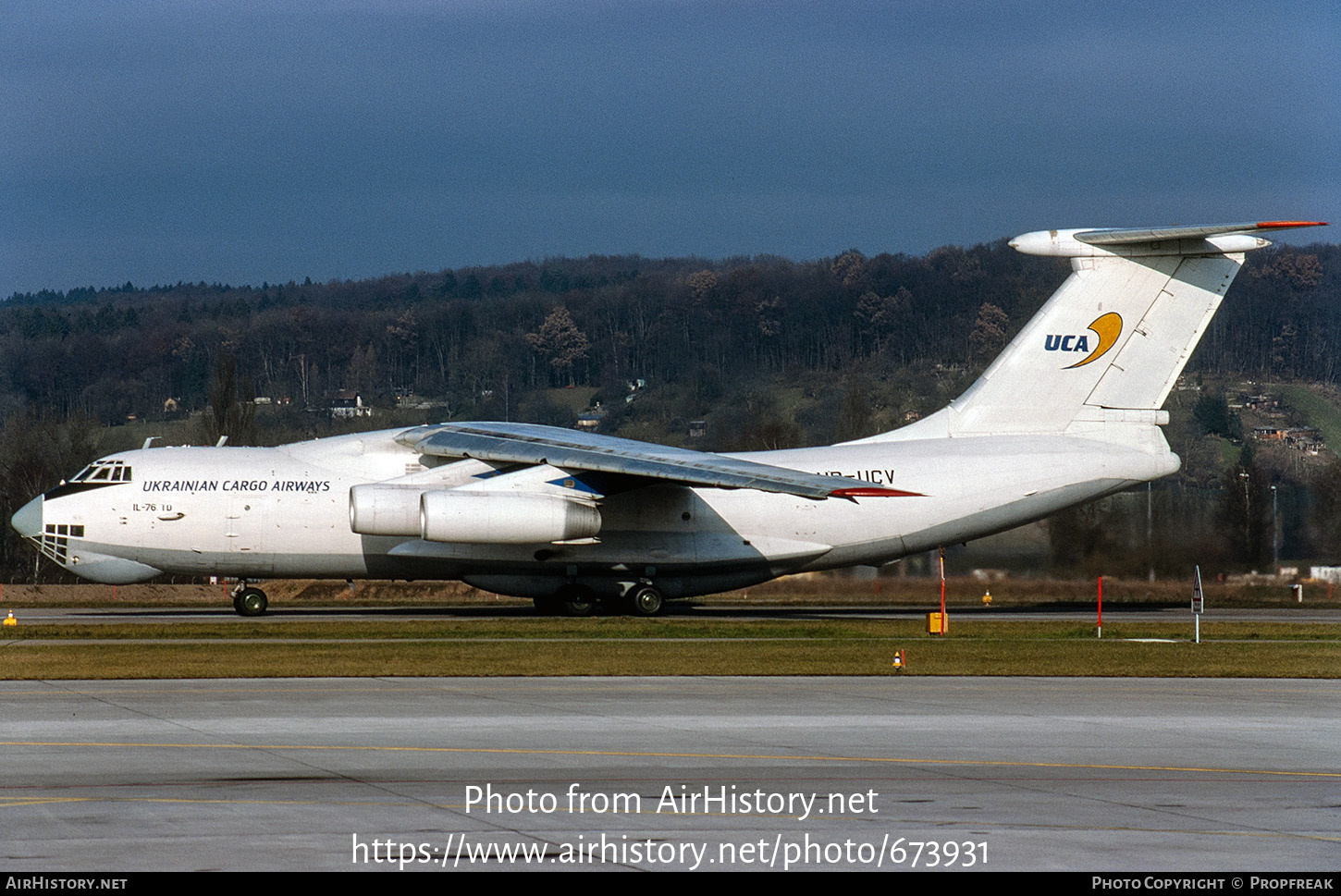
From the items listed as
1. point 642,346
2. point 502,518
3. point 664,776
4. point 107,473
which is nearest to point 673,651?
point 502,518

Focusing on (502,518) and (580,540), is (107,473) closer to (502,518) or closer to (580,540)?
(502,518)

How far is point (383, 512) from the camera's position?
26.8 m

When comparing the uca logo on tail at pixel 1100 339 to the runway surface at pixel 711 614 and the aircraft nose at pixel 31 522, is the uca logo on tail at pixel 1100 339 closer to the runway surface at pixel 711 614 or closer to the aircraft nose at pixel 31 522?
the runway surface at pixel 711 614

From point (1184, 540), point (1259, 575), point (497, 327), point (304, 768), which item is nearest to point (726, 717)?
point (304, 768)

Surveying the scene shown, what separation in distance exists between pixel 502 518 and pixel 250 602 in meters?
5.95

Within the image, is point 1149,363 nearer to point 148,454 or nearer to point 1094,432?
point 1094,432

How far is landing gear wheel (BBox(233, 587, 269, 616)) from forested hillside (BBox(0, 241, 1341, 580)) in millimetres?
38880

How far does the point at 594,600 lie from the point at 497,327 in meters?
76.2

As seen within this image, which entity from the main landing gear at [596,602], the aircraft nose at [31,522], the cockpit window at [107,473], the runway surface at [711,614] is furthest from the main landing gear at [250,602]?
the main landing gear at [596,602]

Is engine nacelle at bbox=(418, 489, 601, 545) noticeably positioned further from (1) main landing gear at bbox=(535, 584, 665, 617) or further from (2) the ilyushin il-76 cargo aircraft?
(1) main landing gear at bbox=(535, 584, 665, 617)

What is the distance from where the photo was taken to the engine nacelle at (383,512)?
2677cm

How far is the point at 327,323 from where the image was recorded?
346ft

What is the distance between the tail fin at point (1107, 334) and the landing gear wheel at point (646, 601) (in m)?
7.33

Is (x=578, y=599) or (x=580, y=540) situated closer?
(x=580, y=540)
